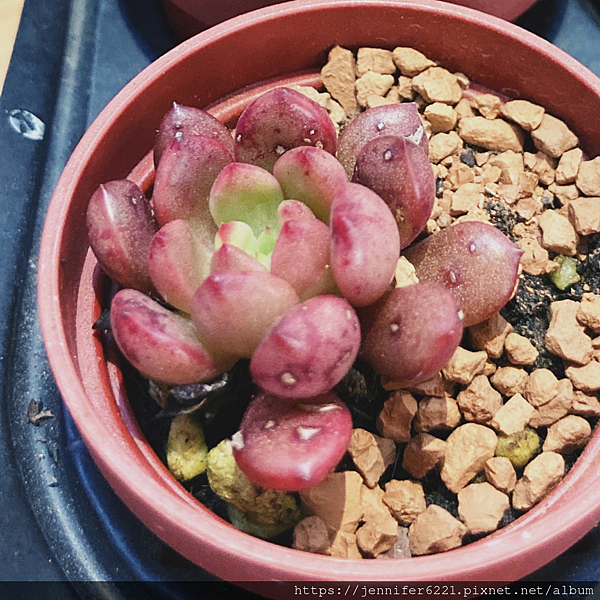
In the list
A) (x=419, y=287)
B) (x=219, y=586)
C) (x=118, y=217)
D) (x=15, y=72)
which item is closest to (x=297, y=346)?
(x=419, y=287)

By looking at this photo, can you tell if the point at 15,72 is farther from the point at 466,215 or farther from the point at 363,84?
the point at 466,215

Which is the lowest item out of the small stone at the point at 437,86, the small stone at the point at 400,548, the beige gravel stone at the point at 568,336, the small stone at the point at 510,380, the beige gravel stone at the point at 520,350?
the small stone at the point at 400,548

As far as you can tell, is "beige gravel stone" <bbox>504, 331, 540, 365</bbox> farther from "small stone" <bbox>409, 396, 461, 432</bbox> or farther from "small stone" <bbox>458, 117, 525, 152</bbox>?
"small stone" <bbox>458, 117, 525, 152</bbox>

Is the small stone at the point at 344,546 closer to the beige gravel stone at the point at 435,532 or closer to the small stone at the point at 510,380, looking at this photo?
the beige gravel stone at the point at 435,532

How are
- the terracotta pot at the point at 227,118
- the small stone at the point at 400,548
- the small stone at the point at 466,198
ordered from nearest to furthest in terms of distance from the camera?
the terracotta pot at the point at 227,118, the small stone at the point at 400,548, the small stone at the point at 466,198

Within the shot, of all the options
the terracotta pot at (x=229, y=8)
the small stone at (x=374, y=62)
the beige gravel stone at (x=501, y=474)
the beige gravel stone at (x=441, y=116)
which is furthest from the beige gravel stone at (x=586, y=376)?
the terracotta pot at (x=229, y=8)

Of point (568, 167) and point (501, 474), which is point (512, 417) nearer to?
point (501, 474)
